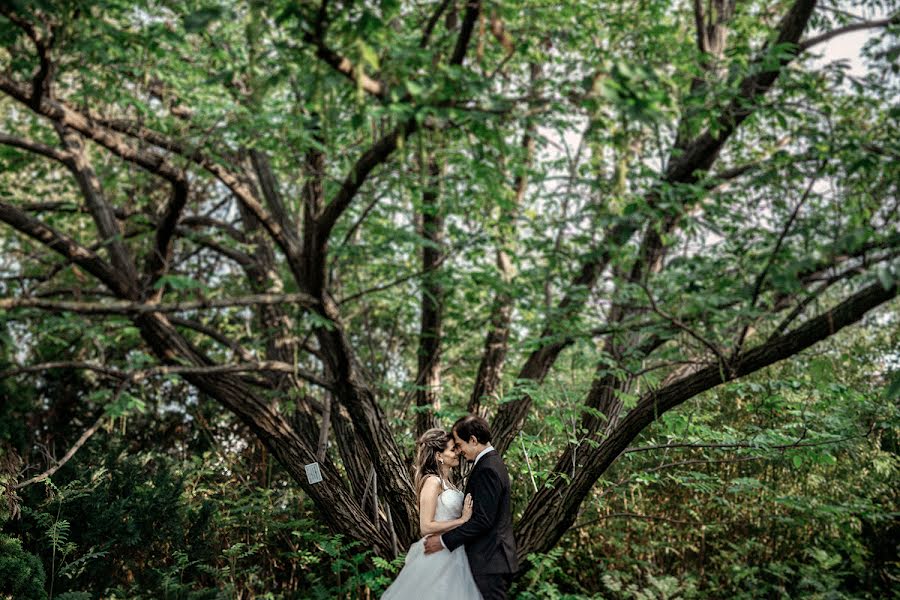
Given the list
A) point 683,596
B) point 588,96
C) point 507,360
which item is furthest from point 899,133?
point 507,360

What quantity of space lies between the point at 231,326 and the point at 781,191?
6593 millimetres

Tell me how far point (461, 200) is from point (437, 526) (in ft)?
10.6

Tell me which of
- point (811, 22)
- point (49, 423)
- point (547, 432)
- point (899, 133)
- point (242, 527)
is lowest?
point (242, 527)

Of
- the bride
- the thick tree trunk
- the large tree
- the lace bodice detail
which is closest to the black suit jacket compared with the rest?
the bride

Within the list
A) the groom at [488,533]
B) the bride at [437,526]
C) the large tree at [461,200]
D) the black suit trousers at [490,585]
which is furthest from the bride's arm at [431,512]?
the large tree at [461,200]

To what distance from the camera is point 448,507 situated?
4434 millimetres

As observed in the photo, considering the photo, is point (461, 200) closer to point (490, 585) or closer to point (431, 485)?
point (431, 485)

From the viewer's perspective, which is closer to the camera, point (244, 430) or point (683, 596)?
point (683, 596)

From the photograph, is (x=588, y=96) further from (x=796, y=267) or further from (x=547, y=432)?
(x=547, y=432)

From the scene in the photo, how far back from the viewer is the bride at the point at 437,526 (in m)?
4.13

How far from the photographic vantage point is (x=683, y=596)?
5.85 m

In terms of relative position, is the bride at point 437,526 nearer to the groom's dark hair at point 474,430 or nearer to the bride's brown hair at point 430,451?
the bride's brown hair at point 430,451

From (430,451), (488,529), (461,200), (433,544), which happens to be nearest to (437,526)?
(433,544)

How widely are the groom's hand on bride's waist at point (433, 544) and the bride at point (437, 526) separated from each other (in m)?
0.02
